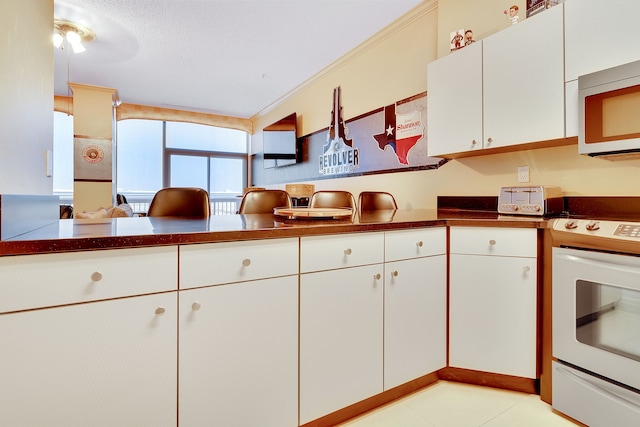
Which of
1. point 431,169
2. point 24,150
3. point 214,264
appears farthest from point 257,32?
point 214,264

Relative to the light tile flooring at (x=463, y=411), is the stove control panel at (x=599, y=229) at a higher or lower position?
higher

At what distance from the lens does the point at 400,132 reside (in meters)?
3.29

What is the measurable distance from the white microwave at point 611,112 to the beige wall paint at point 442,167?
238 millimetres

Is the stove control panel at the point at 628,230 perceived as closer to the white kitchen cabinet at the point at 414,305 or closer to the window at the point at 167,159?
the white kitchen cabinet at the point at 414,305

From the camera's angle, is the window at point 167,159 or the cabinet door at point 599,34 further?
the window at point 167,159

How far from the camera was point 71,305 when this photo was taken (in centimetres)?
90

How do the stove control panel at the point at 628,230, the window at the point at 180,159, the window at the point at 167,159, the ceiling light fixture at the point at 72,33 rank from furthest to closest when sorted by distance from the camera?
the window at the point at 180,159 → the window at the point at 167,159 → the ceiling light fixture at the point at 72,33 → the stove control panel at the point at 628,230

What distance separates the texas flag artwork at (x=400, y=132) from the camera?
310 cm

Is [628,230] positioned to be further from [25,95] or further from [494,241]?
[25,95]

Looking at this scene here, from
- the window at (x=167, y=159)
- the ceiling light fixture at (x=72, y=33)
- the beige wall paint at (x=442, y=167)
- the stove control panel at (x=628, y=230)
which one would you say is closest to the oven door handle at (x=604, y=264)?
the stove control panel at (x=628, y=230)

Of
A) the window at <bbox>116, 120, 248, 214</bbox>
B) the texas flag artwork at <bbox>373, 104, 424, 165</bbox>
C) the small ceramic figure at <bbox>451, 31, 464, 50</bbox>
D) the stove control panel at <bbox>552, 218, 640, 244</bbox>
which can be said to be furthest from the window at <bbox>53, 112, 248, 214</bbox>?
the stove control panel at <bbox>552, 218, 640, 244</bbox>

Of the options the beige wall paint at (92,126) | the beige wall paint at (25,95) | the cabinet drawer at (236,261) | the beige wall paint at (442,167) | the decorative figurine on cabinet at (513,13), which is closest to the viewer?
the beige wall paint at (25,95)

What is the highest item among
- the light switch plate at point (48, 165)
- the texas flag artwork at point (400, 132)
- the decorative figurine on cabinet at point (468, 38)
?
the decorative figurine on cabinet at point (468, 38)

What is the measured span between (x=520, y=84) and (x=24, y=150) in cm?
245
